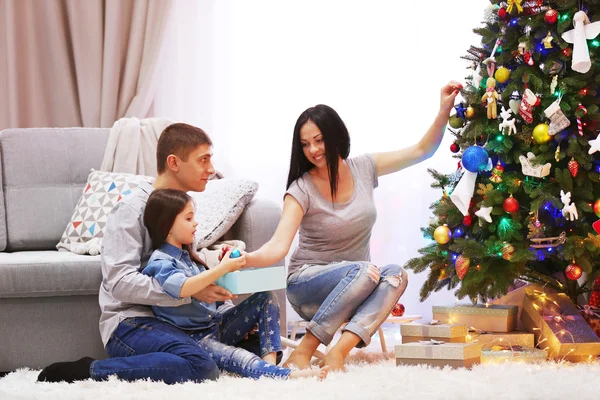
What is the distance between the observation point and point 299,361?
8.54 ft

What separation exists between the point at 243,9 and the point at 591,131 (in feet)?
7.36

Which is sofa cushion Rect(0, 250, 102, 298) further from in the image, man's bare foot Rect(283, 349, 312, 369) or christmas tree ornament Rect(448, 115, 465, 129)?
christmas tree ornament Rect(448, 115, 465, 129)

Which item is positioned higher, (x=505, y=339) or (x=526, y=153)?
(x=526, y=153)

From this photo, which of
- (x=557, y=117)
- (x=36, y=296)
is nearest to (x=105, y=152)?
(x=36, y=296)

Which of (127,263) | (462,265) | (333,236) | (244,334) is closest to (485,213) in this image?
(462,265)

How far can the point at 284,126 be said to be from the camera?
4285 mm

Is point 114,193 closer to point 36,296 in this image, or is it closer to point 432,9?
point 36,296

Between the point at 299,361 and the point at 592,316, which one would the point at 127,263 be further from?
the point at 592,316

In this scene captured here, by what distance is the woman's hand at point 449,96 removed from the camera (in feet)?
9.39

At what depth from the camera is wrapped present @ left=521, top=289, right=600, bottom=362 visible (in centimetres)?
271

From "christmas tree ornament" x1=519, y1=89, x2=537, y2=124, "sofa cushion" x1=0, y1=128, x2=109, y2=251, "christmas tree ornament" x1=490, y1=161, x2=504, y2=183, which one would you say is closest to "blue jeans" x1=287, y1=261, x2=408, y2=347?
"christmas tree ornament" x1=490, y1=161, x2=504, y2=183

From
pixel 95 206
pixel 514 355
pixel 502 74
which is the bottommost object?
pixel 514 355

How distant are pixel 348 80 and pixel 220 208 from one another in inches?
58.3

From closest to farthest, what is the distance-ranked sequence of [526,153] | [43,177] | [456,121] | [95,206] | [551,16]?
[551,16], [526,153], [456,121], [95,206], [43,177]
